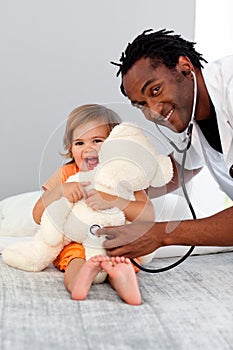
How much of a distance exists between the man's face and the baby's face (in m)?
0.11

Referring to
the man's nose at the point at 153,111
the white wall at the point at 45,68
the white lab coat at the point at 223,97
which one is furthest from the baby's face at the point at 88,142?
the white wall at the point at 45,68

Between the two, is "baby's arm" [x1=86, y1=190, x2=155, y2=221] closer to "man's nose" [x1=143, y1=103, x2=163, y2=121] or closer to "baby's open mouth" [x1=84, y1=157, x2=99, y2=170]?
"baby's open mouth" [x1=84, y1=157, x2=99, y2=170]

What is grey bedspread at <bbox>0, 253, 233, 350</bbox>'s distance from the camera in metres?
1.12

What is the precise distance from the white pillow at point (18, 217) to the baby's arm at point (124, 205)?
0.56m

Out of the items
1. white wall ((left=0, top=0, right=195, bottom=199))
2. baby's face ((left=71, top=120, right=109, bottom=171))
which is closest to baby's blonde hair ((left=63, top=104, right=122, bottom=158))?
baby's face ((left=71, top=120, right=109, bottom=171))

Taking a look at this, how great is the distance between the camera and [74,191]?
168cm

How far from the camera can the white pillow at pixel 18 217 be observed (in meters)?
2.20

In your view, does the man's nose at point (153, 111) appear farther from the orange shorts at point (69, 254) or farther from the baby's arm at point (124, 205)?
the orange shorts at point (69, 254)

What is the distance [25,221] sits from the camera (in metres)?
2.23

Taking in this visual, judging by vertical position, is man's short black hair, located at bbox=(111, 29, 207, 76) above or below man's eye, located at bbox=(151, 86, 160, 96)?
above

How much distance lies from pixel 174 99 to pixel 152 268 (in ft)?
1.61

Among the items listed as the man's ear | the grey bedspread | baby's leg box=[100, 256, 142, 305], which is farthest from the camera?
the man's ear

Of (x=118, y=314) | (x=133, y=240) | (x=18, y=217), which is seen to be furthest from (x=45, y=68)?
(x=118, y=314)

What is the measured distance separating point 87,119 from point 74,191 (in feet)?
0.64
